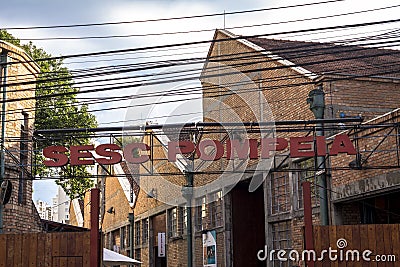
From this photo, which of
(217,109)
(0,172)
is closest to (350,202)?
(0,172)

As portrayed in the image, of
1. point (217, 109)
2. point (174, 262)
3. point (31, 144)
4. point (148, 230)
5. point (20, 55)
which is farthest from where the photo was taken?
point (148, 230)

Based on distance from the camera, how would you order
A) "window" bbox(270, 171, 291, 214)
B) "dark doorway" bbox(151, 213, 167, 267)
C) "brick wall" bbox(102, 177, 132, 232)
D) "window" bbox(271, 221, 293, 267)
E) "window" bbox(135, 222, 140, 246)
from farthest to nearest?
1. "brick wall" bbox(102, 177, 132, 232)
2. "window" bbox(135, 222, 140, 246)
3. "dark doorway" bbox(151, 213, 167, 267)
4. "window" bbox(270, 171, 291, 214)
5. "window" bbox(271, 221, 293, 267)

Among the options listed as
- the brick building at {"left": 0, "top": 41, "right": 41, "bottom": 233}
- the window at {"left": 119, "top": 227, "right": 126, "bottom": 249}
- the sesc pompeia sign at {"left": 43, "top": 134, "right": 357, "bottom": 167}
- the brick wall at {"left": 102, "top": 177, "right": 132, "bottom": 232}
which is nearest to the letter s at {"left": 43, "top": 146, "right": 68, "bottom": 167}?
the sesc pompeia sign at {"left": 43, "top": 134, "right": 357, "bottom": 167}

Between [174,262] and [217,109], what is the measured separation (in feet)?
24.8

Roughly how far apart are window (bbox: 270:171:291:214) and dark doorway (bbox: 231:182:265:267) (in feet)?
Result: 9.70

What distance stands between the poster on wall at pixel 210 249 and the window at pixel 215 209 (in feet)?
1.40

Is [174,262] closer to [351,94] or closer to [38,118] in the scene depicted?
[38,118]

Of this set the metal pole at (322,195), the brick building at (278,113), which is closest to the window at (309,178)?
the brick building at (278,113)

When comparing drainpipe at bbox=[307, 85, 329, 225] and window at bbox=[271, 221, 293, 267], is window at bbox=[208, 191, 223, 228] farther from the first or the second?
drainpipe at bbox=[307, 85, 329, 225]

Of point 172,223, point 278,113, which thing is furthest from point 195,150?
point 172,223

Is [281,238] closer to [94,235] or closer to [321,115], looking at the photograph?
[321,115]

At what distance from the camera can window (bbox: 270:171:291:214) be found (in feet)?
65.4

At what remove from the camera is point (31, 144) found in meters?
19.1

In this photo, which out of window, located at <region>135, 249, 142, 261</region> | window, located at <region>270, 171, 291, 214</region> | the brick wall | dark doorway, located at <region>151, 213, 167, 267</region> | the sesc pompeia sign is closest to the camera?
the sesc pompeia sign
